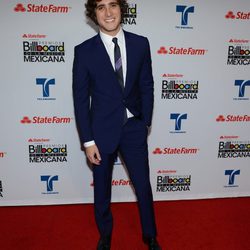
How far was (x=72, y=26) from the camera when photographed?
8.68 feet

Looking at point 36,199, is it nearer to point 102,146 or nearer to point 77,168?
point 77,168

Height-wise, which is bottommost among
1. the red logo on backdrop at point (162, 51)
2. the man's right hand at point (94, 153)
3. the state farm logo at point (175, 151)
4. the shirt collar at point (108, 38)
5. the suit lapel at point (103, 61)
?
the state farm logo at point (175, 151)

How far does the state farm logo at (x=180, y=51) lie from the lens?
276cm

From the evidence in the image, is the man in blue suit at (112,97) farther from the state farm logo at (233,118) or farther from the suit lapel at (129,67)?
the state farm logo at (233,118)

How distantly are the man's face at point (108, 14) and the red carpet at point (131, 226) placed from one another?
5.37 feet

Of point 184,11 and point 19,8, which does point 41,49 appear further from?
point 184,11

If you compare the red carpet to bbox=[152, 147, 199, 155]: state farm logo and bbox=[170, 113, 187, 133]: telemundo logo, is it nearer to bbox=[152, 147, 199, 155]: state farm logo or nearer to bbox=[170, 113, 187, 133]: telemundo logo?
bbox=[152, 147, 199, 155]: state farm logo

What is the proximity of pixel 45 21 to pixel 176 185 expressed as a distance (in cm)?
192

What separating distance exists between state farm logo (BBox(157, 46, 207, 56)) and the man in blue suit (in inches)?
21.0

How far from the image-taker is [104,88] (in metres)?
2.14

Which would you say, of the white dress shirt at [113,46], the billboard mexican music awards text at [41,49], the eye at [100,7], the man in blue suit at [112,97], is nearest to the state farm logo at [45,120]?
the billboard mexican music awards text at [41,49]

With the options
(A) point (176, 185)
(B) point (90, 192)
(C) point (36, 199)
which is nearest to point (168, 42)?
(A) point (176, 185)

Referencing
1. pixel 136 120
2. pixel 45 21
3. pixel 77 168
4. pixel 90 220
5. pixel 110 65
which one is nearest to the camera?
pixel 110 65

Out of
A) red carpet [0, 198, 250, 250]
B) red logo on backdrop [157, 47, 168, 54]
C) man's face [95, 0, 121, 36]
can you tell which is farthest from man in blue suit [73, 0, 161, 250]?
red logo on backdrop [157, 47, 168, 54]
